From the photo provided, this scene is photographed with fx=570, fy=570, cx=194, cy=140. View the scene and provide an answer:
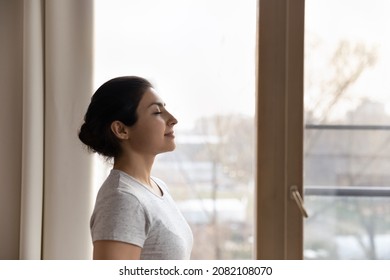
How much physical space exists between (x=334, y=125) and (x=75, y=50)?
0.64m

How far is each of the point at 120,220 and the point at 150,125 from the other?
0.76 ft

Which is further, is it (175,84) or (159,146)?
(175,84)

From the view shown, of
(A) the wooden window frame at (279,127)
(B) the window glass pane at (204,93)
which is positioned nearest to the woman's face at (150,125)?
(B) the window glass pane at (204,93)

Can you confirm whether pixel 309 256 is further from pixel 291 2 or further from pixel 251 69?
pixel 291 2

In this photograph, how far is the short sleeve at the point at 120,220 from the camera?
99 cm

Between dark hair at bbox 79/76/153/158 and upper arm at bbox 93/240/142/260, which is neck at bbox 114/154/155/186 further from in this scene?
upper arm at bbox 93/240/142/260

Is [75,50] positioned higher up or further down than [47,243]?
higher up

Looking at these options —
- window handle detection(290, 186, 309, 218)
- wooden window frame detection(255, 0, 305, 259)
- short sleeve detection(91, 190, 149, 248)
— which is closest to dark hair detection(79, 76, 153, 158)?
short sleeve detection(91, 190, 149, 248)

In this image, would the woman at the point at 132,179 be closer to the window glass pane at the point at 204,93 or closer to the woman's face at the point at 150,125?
the woman's face at the point at 150,125

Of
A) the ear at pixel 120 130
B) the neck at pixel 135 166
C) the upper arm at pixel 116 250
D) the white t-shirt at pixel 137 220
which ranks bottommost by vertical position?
the upper arm at pixel 116 250

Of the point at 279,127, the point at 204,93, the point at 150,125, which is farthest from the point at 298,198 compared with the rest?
the point at 150,125

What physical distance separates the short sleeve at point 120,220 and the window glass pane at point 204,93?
1.02ft
